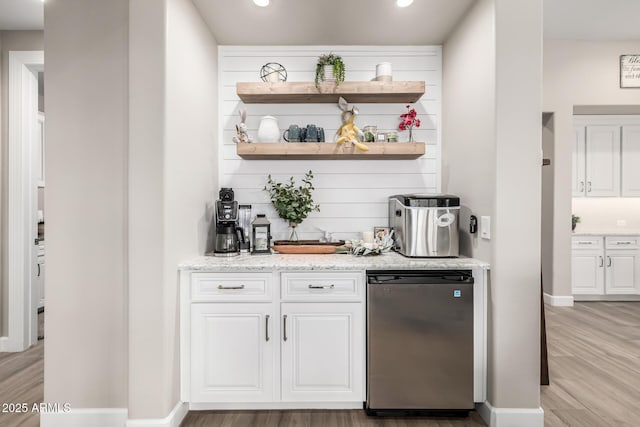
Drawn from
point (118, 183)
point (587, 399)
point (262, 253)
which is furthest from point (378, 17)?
point (587, 399)

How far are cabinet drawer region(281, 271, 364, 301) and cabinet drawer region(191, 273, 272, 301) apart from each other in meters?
0.13

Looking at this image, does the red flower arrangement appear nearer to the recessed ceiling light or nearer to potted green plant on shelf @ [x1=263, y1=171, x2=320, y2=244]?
the recessed ceiling light

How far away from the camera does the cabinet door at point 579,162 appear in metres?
4.91

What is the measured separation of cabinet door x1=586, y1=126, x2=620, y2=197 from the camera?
4.90 meters

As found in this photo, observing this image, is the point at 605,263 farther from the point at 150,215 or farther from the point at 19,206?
the point at 19,206

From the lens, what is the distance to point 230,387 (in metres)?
2.15

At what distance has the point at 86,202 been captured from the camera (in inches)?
81.5

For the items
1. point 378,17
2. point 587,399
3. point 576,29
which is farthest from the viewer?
point 576,29

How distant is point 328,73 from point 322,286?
5.26 ft

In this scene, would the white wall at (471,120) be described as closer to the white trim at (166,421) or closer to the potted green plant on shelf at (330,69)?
the potted green plant on shelf at (330,69)

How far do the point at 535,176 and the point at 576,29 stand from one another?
9.91 ft

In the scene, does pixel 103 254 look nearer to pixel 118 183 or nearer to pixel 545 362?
pixel 118 183

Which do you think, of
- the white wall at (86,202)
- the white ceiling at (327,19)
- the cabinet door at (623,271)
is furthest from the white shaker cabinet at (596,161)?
the white wall at (86,202)

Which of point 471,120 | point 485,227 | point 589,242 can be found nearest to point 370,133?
point 471,120
